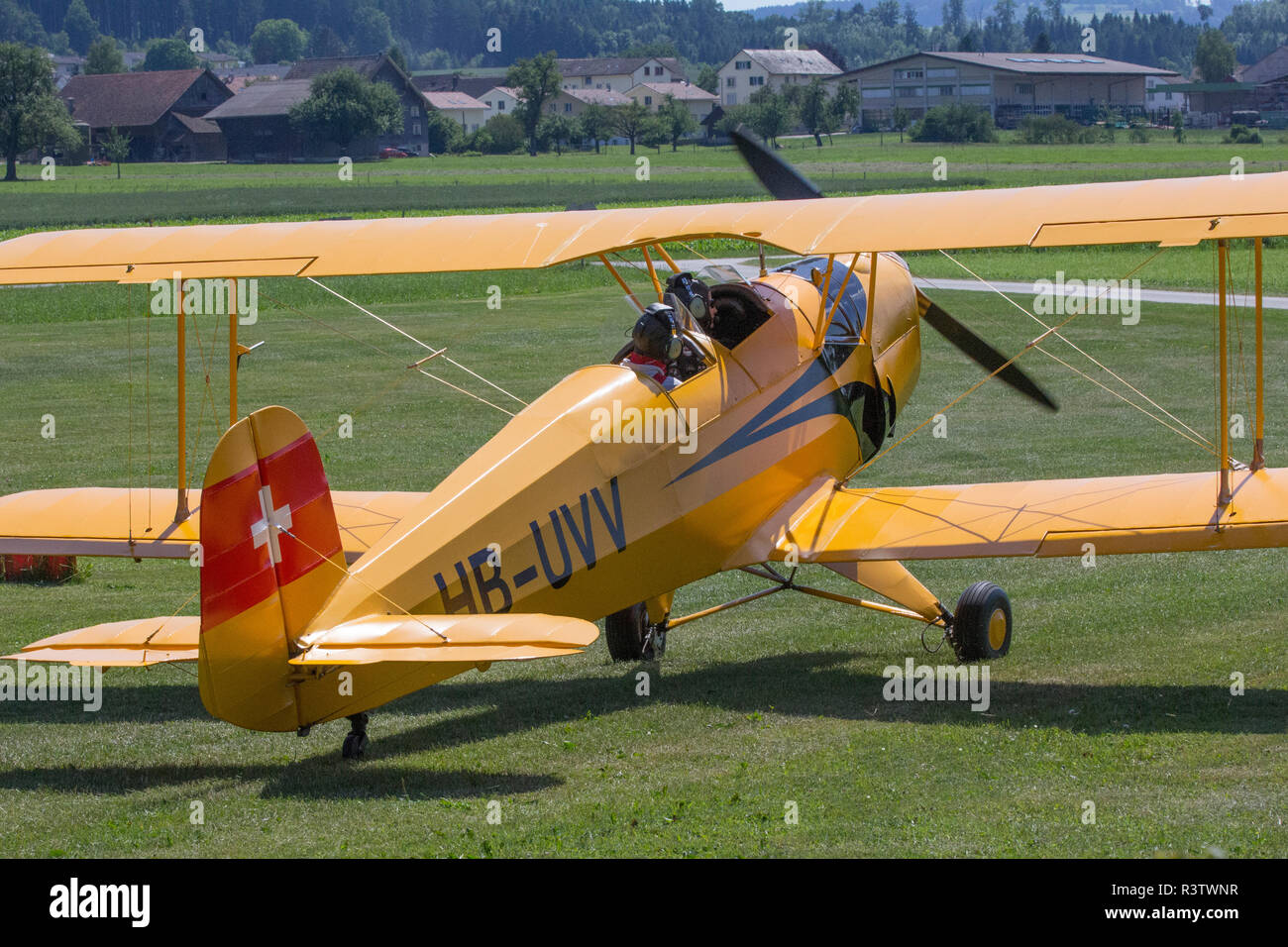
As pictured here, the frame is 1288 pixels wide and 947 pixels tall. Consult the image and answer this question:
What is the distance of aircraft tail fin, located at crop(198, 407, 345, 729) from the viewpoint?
23.2 ft

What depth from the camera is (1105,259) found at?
4044cm

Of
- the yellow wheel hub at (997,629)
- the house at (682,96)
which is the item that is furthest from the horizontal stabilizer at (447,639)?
the house at (682,96)

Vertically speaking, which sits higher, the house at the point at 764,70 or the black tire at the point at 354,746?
the house at the point at 764,70

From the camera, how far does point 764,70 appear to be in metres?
159

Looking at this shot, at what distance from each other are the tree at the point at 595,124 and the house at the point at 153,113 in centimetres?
2749

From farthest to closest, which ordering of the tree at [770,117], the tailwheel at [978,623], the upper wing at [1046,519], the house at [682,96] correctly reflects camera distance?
1. the house at [682,96]
2. the tree at [770,117]
3. the tailwheel at [978,623]
4. the upper wing at [1046,519]

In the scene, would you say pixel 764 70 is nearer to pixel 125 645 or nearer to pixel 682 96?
pixel 682 96

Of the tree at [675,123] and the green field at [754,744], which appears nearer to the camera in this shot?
the green field at [754,744]

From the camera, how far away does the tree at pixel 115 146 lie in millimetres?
105169

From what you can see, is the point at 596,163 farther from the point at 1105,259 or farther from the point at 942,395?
the point at 942,395

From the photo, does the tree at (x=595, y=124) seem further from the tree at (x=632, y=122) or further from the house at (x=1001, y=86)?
the house at (x=1001, y=86)

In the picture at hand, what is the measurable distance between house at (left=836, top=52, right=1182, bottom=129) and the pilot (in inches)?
4677

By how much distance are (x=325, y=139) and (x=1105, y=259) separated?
83686 mm

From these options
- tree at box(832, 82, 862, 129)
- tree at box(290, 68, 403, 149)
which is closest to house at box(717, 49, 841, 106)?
tree at box(832, 82, 862, 129)
